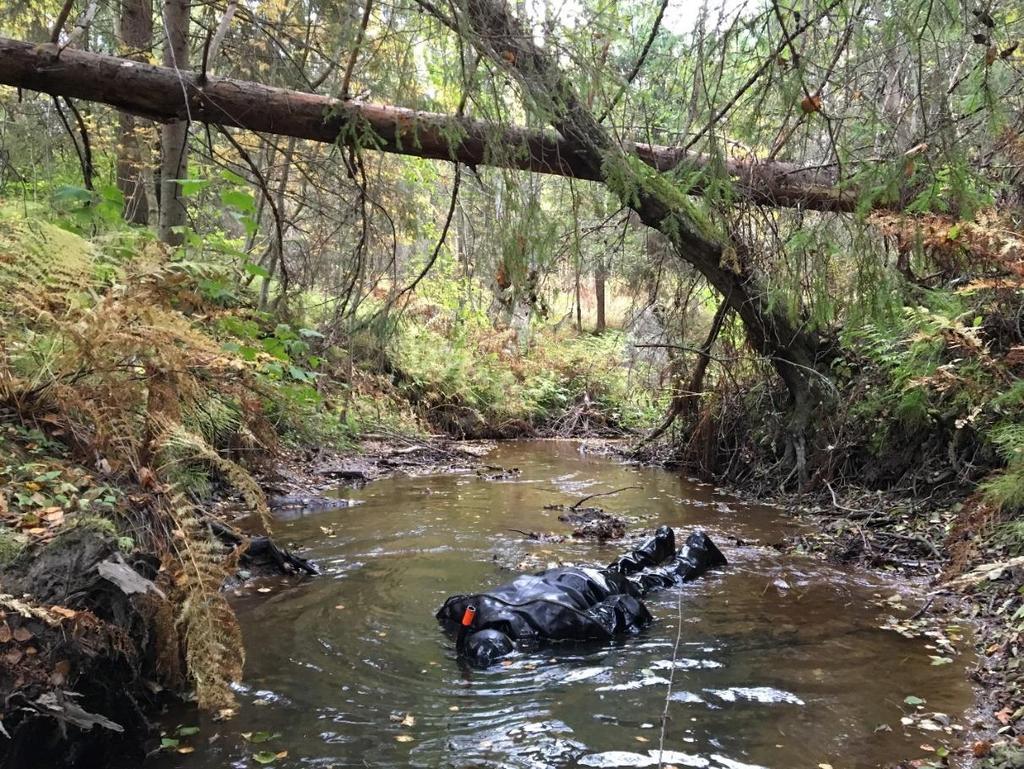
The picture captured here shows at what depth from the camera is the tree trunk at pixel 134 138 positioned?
6625 millimetres

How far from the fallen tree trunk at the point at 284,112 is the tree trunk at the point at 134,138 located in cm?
180

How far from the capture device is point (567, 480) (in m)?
8.84

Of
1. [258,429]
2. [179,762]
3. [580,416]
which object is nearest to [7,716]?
[179,762]

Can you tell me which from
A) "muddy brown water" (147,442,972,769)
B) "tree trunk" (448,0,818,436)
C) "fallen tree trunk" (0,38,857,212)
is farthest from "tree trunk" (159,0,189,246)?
"muddy brown water" (147,442,972,769)

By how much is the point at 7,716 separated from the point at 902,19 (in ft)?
14.4

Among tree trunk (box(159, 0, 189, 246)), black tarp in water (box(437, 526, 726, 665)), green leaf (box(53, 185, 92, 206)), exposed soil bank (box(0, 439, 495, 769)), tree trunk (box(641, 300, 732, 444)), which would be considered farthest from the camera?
tree trunk (box(641, 300, 732, 444))

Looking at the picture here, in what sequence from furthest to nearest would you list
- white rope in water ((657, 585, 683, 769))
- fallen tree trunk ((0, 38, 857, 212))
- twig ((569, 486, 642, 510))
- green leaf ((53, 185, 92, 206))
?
twig ((569, 486, 642, 510)) < green leaf ((53, 185, 92, 206)) < fallen tree trunk ((0, 38, 857, 212)) < white rope in water ((657, 585, 683, 769))

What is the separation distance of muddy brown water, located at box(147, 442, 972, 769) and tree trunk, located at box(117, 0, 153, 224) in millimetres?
4658

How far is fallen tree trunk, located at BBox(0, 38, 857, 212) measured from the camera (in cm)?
441

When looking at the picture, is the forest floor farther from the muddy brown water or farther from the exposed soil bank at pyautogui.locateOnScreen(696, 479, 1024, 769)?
the muddy brown water

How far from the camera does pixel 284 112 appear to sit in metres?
4.94

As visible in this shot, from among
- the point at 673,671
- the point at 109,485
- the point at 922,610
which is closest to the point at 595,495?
the point at 922,610

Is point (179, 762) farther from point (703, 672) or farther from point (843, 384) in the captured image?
point (843, 384)

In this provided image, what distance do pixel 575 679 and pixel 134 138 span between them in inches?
303
